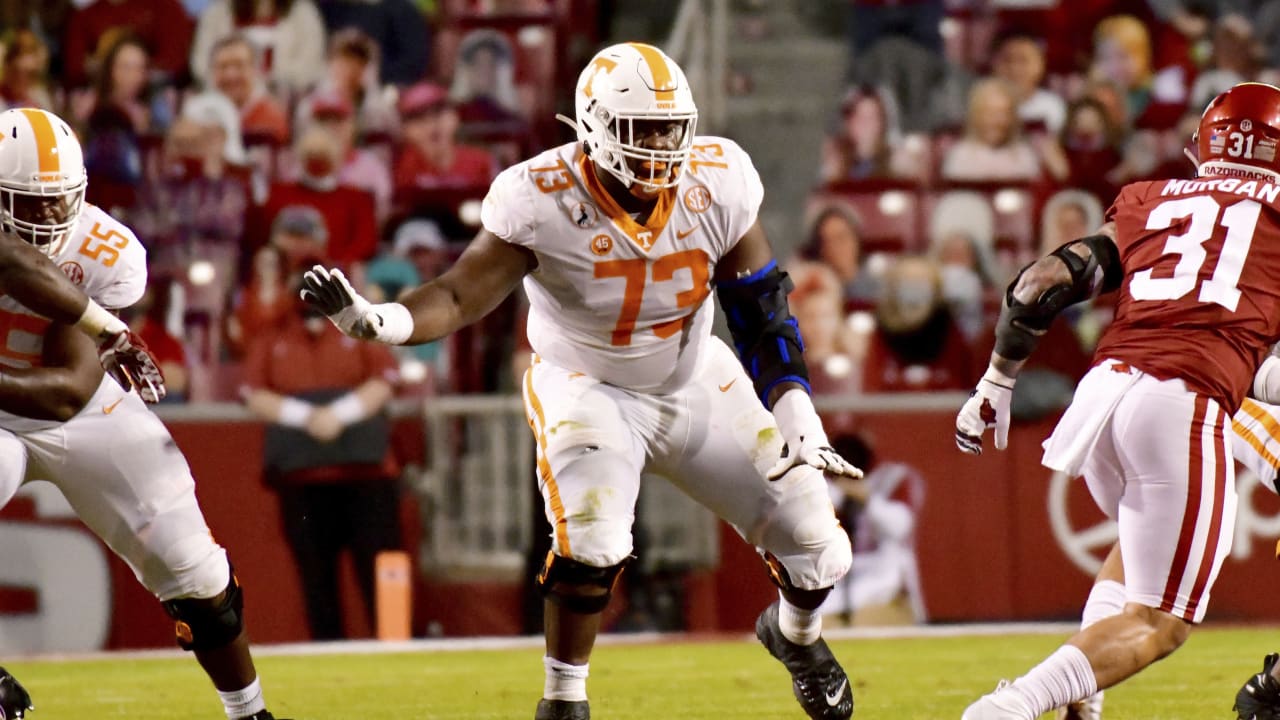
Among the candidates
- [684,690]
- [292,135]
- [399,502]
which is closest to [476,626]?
[399,502]

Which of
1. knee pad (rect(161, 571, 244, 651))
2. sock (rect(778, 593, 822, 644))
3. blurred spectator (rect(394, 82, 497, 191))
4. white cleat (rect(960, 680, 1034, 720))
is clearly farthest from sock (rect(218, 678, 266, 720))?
blurred spectator (rect(394, 82, 497, 191))

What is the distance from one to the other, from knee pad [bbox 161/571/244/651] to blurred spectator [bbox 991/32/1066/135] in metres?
7.44

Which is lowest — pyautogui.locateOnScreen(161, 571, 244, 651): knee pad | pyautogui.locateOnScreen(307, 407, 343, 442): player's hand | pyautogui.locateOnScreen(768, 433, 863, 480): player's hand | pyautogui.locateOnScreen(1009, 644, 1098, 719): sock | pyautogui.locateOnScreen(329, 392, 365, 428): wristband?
pyautogui.locateOnScreen(307, 407, 343, 442): player's hand

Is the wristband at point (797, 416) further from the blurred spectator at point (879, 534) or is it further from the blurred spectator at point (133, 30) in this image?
the blurred spectator at point (133, 30)

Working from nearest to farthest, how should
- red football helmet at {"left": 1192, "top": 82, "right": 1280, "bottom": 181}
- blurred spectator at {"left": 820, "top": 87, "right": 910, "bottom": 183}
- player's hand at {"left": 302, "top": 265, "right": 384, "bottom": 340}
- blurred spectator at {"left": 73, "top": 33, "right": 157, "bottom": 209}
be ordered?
player's hand at {"left": 302, "top": 265, "right": 384, "bottom": 340}
red football helmet at {"left": 1192, "top": 82, "right": 1280, "bottom": 181}
blurred spectator at {"left": 73, "top": 33, "right": 157, "bottom": 209}
blurred spectator at {"left": 820, "top": 87, "right": 910, "bottom": 183}

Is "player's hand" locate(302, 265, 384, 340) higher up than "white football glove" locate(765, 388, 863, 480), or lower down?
higher up

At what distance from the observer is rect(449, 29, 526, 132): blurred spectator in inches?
435

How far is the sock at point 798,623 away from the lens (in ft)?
16.8

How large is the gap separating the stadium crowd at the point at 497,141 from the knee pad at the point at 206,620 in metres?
4.20

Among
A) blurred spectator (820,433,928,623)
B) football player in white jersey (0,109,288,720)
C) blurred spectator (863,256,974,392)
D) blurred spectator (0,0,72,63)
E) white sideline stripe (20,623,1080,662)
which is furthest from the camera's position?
blurred spectator (0,0,72,63)

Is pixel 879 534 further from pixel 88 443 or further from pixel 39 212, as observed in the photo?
pixel 39 212

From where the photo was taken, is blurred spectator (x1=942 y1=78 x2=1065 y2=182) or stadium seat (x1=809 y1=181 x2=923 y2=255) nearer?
stadium seat (x1=809 y1=181 x2=923 y2=255)

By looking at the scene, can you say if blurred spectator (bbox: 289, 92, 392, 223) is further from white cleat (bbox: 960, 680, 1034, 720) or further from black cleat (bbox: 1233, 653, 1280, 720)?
white cleat (bbox: 960, 680, 1034, 720)

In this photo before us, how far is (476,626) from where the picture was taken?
29.3 ft
